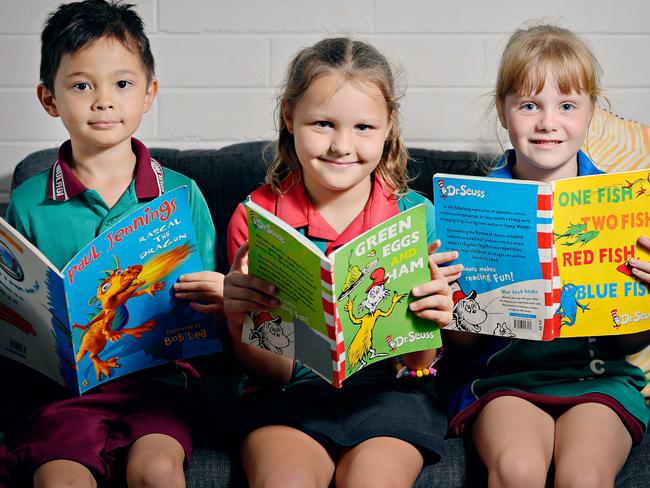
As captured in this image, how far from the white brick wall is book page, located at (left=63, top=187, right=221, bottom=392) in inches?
33.2

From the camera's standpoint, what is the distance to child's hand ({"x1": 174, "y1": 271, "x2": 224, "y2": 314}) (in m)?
1.71

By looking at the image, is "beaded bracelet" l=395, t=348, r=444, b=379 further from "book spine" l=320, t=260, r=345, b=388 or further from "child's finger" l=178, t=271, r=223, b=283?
"child's finger" l=178, t=271, r=223, b=283

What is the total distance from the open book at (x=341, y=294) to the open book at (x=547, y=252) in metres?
0.12

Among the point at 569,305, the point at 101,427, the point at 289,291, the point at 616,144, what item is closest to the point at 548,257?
the point at 569,305

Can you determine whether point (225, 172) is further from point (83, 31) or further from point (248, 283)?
point (248, 283)

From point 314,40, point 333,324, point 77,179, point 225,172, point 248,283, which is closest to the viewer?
point 333,324

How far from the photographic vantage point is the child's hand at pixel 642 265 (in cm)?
166

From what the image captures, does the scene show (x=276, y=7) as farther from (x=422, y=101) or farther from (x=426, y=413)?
(x=426, y=413)

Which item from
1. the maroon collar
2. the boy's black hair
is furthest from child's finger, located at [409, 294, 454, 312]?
the boy's black hair

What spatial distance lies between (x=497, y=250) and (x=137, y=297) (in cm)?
68

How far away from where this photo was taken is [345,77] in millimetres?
1706

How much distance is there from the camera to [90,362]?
1.63 meters

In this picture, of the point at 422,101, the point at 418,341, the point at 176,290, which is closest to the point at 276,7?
the point at 422,101

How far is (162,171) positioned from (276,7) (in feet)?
2.42
